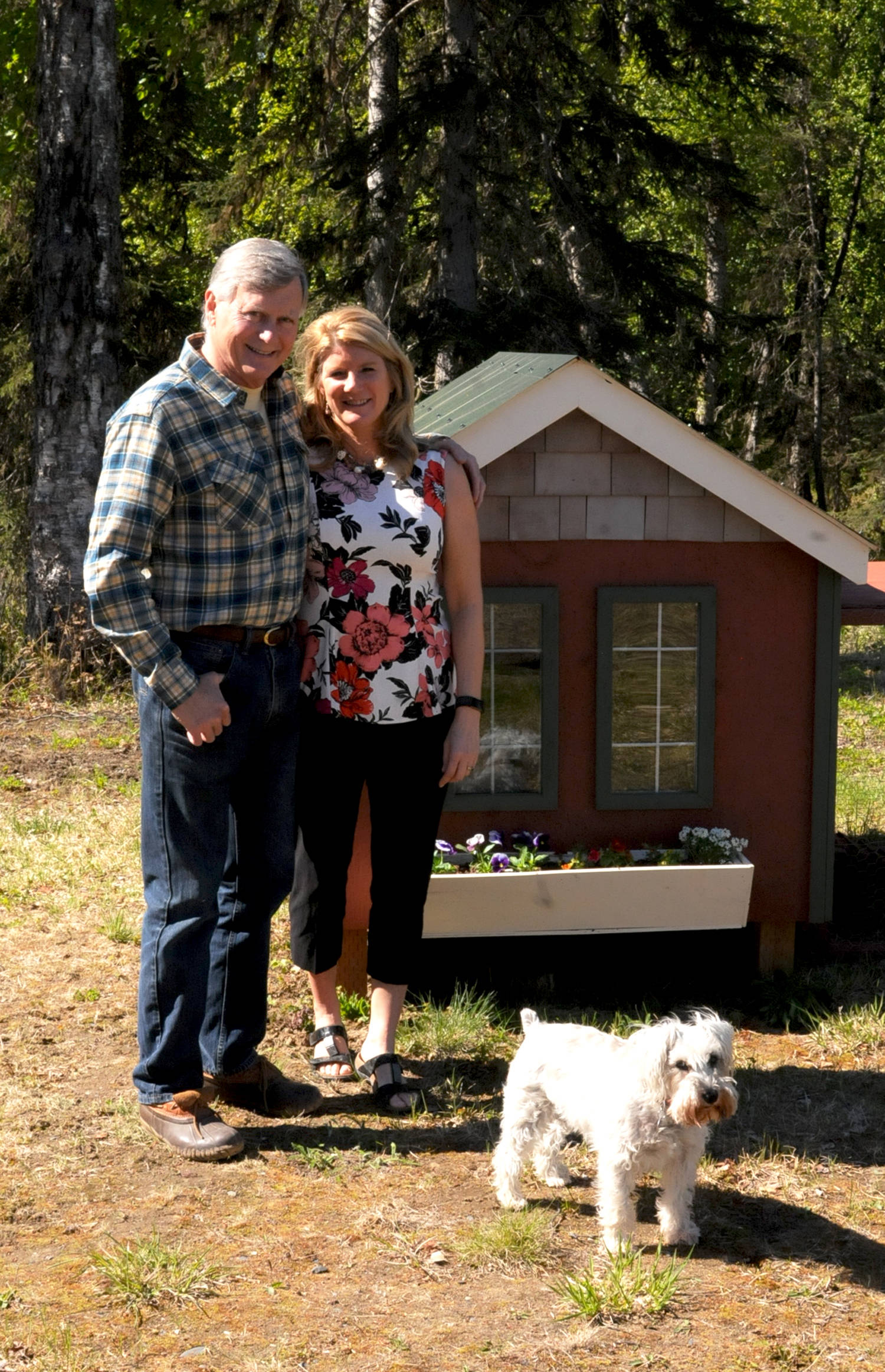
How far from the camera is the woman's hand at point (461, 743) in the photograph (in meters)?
3.75

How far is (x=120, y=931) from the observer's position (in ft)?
17.9

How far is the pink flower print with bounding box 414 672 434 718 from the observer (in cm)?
369

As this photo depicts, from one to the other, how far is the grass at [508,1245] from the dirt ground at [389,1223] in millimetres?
13

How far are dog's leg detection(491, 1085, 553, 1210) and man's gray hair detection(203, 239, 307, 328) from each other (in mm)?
2006

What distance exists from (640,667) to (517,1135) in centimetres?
202

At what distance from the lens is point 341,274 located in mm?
13234

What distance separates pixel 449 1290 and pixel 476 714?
4.77 feet

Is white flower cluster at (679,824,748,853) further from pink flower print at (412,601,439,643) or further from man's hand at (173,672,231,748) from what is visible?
man's hand at (173,672,231,748)

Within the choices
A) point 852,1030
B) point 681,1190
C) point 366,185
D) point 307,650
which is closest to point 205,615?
point 307,650

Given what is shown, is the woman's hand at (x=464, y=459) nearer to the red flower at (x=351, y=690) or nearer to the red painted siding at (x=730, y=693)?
the red flower at (x=351, y=690)

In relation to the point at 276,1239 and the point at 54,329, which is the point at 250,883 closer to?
the point at 276,1239

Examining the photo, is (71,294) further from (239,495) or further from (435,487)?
(239,495)

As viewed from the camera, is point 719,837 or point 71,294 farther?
point 71,294

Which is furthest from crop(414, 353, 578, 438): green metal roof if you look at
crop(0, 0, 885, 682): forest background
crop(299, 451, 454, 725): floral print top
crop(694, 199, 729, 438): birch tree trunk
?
crop(694, 199, 729, 438): birch tree trunk
